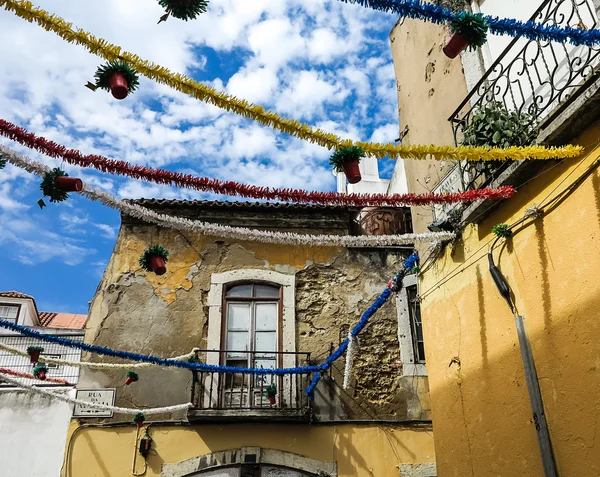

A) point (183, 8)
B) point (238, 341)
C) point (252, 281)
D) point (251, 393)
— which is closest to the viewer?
point (183, 8)

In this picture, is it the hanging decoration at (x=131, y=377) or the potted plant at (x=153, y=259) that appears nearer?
the potted plant at (x=153, y=259)

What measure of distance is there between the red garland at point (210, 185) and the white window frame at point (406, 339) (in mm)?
5311

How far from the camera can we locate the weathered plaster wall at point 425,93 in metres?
6.27

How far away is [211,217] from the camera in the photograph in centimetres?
993

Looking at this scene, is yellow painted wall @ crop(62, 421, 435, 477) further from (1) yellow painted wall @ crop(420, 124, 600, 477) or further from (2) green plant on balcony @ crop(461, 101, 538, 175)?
(2) green plant on balcony @ crop(461, 101, 538, 175)

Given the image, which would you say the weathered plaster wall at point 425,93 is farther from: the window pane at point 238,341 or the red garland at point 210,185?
the window pane at point 238,341

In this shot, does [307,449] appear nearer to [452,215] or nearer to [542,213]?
[452,215]

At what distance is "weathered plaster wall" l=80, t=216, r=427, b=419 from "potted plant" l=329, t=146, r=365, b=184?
6.20 metres

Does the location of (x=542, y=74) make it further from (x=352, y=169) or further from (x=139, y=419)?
(x=139, y=419)

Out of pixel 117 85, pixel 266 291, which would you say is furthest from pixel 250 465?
pixel 117 85

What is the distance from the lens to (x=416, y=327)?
30.8ft

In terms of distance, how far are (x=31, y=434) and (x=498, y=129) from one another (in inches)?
331

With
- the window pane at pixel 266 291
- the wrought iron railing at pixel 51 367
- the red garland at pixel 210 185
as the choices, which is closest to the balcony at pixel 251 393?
the window pane at pixel 266 291

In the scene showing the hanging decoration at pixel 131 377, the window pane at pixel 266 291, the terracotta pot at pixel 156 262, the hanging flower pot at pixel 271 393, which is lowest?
the hanging flower pot at pixel 271 393
